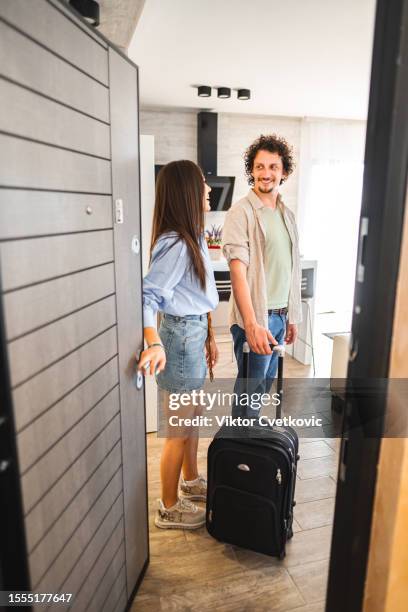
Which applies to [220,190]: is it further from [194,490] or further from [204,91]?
[194,490]


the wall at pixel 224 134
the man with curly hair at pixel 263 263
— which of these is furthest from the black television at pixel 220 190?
the man with curly hair at pixel 263 263

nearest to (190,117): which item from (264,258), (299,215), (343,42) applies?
(299,215)

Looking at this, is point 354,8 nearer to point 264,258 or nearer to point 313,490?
point 264,258

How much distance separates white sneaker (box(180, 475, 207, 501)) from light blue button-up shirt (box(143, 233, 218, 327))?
891 millimetres

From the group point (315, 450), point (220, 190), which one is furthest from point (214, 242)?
point (315, 450)

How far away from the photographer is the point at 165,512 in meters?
1.82

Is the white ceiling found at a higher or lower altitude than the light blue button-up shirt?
higher

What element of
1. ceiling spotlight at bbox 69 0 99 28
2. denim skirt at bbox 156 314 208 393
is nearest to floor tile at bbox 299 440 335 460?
denim skirt at bbox 156 314 208 393

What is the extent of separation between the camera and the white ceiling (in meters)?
2.32

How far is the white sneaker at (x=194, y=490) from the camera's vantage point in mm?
1994

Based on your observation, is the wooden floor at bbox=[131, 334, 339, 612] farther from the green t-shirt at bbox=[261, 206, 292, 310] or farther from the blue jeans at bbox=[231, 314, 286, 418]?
the green t-shirt at bbox=[261, 206, 292, 310]

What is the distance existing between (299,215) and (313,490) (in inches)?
162

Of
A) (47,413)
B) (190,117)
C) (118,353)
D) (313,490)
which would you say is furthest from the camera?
(190,117)

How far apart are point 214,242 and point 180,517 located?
328cm
